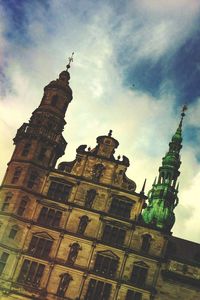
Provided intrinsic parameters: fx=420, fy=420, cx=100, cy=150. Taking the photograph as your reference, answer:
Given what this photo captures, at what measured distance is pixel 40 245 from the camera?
4212 cm

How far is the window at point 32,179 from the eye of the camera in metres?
44.2

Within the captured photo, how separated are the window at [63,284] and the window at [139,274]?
6272 millimetres

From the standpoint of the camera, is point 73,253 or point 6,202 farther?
point 6,202

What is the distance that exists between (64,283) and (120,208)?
951 cm

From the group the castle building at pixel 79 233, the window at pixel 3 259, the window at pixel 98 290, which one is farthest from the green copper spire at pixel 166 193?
the window at pixel 3 259

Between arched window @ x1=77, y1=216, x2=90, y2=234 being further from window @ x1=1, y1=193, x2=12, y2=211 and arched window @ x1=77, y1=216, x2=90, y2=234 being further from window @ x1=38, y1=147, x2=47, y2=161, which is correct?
window @ x1=38, y1=147, x2=47, y2=161

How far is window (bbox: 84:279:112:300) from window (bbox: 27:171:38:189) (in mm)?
11540

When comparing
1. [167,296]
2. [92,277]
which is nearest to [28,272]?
[92,277]

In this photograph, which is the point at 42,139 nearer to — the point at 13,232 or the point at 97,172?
the point at 97,172

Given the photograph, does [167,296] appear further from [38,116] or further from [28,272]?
[38,116]

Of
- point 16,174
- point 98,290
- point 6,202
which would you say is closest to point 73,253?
point 98,290

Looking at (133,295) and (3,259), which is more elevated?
(133,295)

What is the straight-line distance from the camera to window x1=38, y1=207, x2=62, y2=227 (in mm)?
43219

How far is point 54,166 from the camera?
4681 centimetres
